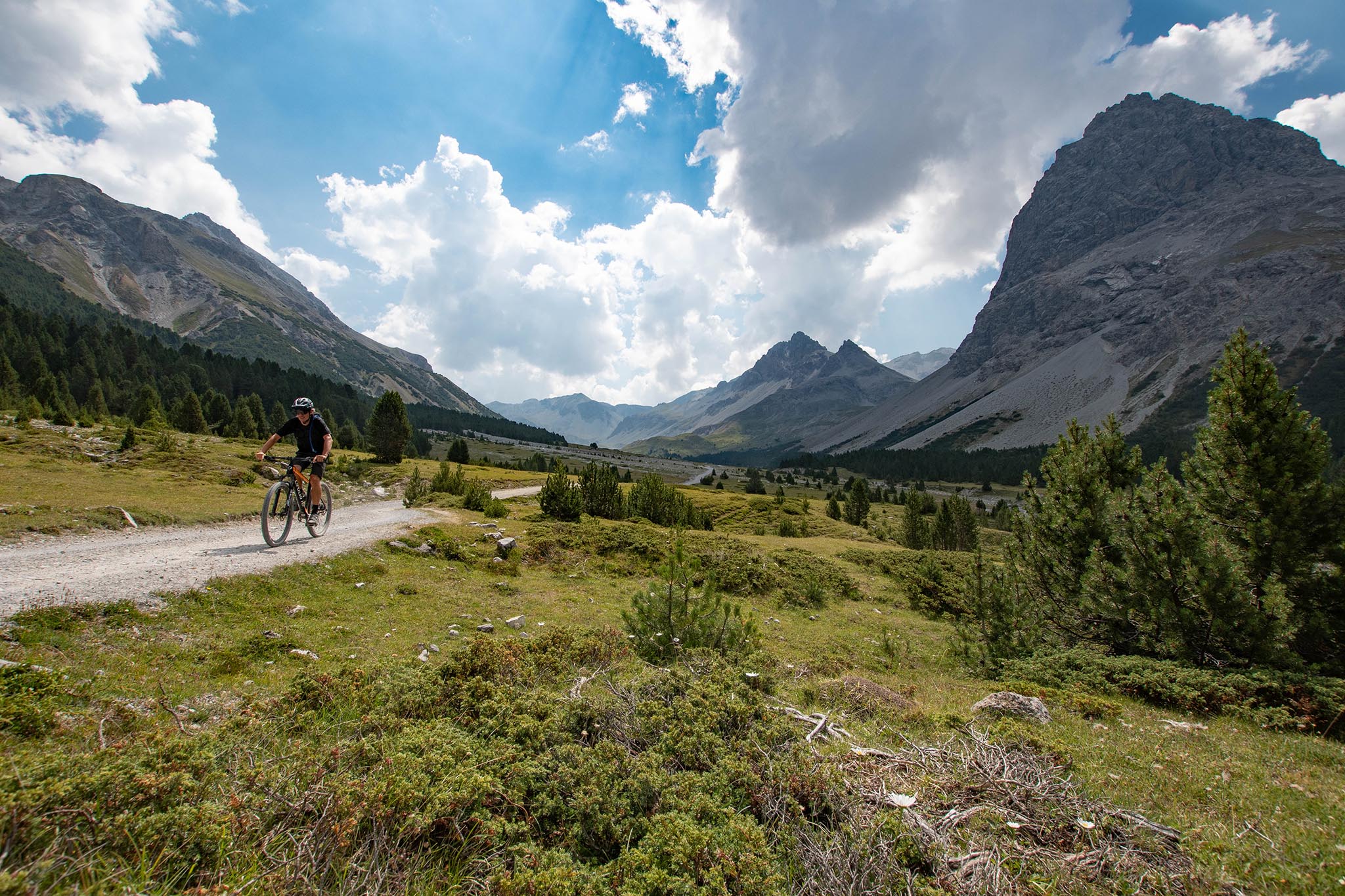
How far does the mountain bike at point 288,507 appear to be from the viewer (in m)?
12.2

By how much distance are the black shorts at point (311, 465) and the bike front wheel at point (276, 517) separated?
622 mm

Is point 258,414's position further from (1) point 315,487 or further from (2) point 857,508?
(2) point 857,508

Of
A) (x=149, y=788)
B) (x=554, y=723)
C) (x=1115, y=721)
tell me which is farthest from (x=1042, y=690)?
(x=149, y=788)

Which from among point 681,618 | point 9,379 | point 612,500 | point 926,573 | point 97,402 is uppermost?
point 9,379

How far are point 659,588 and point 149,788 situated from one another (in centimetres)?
787

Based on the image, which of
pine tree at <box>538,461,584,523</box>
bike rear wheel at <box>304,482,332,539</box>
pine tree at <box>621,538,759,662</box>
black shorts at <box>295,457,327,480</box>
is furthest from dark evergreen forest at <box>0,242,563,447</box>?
pine tree at <box>621,538,759,662</box>

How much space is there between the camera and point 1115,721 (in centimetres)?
841

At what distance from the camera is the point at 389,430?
44812mm

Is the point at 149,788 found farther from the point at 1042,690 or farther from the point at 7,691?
the point at 1042,690

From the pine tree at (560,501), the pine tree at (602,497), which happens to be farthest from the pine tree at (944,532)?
the pine tree at (560,501)

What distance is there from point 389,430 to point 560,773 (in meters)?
47.5

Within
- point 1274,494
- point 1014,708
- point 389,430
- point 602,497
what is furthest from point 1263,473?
point 389,430

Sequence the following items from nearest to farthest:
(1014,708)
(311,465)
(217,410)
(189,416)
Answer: (1014,708) → (311,465) → (189,416) → (217,410)

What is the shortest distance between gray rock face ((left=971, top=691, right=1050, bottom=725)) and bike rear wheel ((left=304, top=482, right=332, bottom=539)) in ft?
53.0
